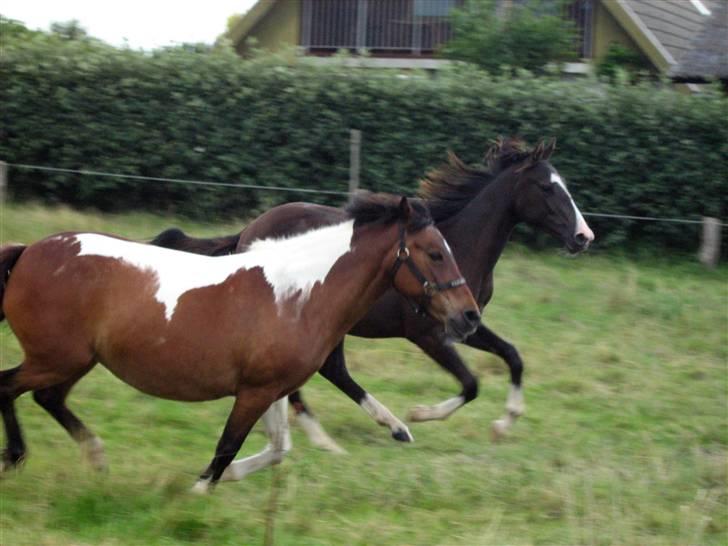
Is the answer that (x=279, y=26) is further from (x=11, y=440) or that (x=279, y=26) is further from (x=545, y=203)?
(x=11, y=440)

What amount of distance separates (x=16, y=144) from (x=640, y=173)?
770 cm

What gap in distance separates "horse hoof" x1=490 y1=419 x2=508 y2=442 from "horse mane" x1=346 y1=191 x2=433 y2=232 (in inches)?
89.7

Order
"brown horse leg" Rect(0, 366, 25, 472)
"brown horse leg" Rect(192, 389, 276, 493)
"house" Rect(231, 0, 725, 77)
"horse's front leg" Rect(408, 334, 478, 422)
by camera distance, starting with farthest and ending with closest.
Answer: "house" Rect(231, 0, 725, 77)
"horse's front leg" Rect(408, 334, 478, 422)
"brown horse leg" Rect(0, 366, 25, 472)
"brown horse leg" Rect(192, 389, 276, 493)

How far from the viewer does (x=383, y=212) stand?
5.56m

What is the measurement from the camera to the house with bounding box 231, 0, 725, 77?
63.9ft

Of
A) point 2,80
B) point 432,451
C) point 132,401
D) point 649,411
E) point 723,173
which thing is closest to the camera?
point 432,451

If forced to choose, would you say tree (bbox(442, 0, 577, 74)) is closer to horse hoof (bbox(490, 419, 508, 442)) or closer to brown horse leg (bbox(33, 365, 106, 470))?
horse hoof (bbox(490, 419, 508, 442))

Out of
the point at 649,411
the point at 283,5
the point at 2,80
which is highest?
the point at 283,5

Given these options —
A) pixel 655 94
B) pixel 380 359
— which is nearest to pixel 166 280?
pixel 380 359

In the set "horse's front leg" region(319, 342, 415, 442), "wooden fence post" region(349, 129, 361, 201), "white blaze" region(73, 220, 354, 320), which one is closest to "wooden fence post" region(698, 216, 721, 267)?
"wooden fence post" region(349, 129, 361, 201)

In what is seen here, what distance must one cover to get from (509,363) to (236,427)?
2832 millimetres

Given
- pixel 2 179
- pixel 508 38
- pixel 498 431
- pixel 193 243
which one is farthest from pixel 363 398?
pixel 508 38

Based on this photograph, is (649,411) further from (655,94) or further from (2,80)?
(2,80)

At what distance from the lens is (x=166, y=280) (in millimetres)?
5445
